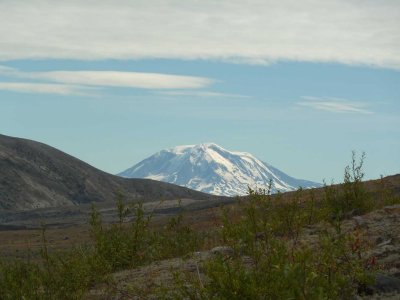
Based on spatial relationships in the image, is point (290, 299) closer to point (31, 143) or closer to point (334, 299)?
point (334, 299)

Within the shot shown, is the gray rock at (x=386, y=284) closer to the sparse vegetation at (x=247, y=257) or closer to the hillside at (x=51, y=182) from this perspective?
the sparse vegetation at (x=247, y=257)

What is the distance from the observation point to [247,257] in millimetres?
10648

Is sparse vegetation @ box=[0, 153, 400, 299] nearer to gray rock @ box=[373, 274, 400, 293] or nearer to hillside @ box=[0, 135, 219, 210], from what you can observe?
gray rock @ box=[373, 274, 400, 293]

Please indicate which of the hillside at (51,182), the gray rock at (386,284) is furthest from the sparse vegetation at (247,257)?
the hillside at (51,182)

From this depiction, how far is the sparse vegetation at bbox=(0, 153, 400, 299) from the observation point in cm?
670

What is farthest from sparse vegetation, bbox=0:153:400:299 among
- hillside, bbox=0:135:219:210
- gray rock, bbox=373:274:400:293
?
hillside, bbox=0:135:219:210

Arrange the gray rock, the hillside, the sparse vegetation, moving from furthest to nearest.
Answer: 1. the hillside
2. the gray rock
3. the sparse vegetation

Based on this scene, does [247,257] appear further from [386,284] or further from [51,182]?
[51,182]

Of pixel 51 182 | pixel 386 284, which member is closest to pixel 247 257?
pixel 386 284

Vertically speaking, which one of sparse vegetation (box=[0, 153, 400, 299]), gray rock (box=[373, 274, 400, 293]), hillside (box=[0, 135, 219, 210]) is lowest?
gray rock (box=[373, 274, 400, 293])

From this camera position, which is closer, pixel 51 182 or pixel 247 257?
pixel 247 257

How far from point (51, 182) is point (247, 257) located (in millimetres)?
132254

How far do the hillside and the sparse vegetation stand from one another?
102892 millimetres

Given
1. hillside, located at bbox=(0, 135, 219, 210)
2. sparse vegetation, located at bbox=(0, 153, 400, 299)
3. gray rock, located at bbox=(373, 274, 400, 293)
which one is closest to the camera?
sparse vegetation, located at bbox=(0, 153, 400, 299)
